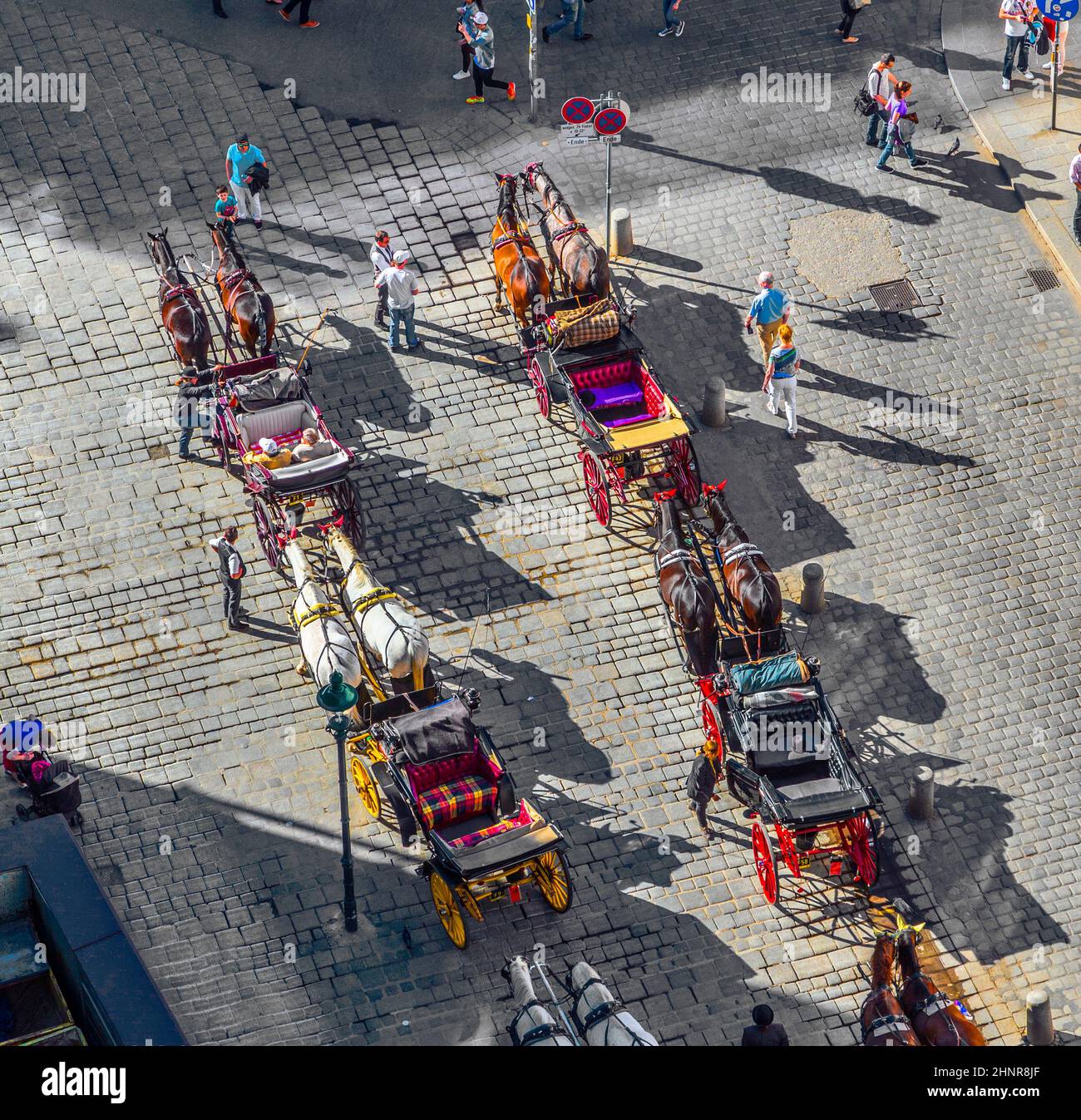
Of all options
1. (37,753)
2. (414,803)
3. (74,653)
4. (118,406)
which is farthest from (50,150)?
(414,803)

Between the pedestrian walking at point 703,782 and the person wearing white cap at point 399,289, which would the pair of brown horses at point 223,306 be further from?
the pedestrian walking at point 703,782

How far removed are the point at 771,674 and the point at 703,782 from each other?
5.19ft

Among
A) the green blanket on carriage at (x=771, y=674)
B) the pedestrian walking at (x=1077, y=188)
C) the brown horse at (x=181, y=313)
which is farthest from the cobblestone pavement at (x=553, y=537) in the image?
the green blanket on carriage at (x=771, y=674)

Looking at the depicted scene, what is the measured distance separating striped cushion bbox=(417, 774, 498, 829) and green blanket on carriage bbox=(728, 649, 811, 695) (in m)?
3.40

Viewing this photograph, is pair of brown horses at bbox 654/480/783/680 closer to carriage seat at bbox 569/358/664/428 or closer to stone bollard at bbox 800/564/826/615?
stone bollard at bbox 800/564/826/615

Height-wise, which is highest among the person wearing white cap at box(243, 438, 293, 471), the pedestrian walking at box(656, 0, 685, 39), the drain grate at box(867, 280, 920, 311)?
the pedestrian walking at box(656, 0, 685, 39)

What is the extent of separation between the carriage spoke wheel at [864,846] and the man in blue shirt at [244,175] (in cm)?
1470

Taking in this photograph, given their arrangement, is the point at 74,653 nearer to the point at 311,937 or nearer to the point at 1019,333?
the point at 311,937

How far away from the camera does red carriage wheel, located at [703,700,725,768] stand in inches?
941

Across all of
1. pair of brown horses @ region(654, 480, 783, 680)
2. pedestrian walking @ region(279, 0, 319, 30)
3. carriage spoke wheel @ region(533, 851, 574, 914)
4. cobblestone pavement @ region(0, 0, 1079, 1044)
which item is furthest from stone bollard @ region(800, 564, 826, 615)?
pedestrian walking @ region(279, 0, 319, 30)

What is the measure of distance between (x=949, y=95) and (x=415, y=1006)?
19683 mm

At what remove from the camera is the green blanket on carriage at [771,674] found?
23.7m

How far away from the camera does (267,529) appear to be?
26.3 meters

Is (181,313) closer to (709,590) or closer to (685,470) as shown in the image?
(685,470)
